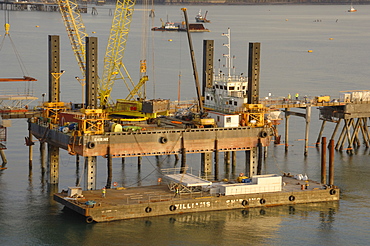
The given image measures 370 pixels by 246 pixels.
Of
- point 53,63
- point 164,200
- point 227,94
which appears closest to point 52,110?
point 53,63

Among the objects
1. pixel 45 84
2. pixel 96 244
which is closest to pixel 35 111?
pixel 96 244

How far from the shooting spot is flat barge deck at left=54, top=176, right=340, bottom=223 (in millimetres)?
77250

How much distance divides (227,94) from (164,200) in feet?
67.0

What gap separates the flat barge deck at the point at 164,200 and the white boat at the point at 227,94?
36.9 feet

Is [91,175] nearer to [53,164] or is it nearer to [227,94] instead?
[53,164]

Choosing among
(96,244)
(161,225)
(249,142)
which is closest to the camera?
(96,244)

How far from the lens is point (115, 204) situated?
7806cm

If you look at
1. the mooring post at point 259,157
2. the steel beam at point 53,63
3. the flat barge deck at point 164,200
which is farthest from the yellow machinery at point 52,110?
the mooring post at point 259,157

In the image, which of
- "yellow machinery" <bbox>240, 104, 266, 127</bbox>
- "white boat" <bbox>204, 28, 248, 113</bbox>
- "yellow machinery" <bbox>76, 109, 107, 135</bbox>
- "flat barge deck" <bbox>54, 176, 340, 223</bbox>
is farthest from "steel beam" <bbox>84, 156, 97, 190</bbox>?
"white boat" <bbox>204, 28, 248, 113</bbox>

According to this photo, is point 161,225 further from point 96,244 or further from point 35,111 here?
point 35,111

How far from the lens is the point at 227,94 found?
96.9 m

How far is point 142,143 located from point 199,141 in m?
6.03

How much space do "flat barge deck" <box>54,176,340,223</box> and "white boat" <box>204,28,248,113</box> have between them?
11.3 m

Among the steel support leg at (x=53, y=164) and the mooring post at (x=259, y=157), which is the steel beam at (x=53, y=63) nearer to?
the steel support leg at (x=53, y=164)
